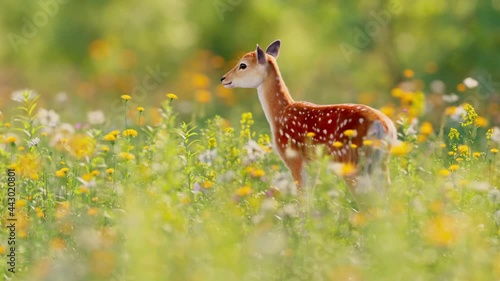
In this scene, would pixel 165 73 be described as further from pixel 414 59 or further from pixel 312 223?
pixel 312 223

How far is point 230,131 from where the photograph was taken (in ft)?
20.6

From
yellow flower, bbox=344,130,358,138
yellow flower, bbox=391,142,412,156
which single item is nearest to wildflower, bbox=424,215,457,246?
yellow flower, bbox=391,142,412,156

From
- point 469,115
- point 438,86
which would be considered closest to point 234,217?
point 469,115

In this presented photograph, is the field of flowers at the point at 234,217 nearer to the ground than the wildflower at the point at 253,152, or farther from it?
nearer to the ground

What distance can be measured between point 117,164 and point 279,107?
3.92 feet

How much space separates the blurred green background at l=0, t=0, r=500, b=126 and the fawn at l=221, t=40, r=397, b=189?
16.1 ft

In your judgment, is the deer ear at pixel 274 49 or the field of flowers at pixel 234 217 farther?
the deer ear at pixel 274 49

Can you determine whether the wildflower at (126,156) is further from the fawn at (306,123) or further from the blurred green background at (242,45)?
the blurred green background at (242,45)

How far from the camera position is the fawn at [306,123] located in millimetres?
5777

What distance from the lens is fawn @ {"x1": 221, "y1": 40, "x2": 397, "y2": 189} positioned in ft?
19.0

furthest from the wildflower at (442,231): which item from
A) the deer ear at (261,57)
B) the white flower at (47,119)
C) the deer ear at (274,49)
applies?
the white flower at (47,119)

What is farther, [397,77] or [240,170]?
[397,77]

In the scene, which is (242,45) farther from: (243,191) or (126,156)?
(243,191)

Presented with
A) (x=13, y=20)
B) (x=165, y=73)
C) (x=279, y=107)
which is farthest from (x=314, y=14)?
(x=279, y=107)
